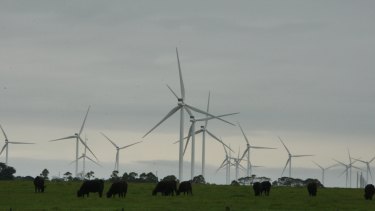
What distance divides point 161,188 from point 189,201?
9.40m

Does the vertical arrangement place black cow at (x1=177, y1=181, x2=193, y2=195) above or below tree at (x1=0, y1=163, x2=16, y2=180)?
below

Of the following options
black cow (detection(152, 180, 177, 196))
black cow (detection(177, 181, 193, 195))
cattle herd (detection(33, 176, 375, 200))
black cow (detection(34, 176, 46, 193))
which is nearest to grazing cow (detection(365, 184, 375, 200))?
cattle herd (detection(33, 176, 375, 200))

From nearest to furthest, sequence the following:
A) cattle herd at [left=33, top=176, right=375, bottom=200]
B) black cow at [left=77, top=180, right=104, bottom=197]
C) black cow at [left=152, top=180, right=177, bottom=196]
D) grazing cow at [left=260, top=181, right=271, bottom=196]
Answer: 1. cattle herd at [left=33, top=176, right=375, bottom=200]
2. black cow at [left=77, top=180, right=104, bottom=197]
3. black cow at [left=152, top=180, right=177, bottom=196]
4. grazing cow at [left=260, top=181, right=271, bottom=196]

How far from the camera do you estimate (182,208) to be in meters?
47.5

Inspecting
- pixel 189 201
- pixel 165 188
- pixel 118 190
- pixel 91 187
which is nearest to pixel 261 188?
pixel 165 188

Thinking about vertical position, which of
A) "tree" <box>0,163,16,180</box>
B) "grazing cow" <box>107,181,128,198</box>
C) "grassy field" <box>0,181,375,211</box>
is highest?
"tree" <box>0,163,16,180</box>

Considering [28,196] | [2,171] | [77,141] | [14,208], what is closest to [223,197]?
[28,196]

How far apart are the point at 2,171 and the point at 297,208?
95.5m

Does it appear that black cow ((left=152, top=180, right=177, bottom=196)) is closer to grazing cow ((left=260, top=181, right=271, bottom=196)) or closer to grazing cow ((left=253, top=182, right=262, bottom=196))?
grazing cow ((left=253, top=182, right=262, bottom=196))

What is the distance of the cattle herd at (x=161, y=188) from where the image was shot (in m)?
59.8

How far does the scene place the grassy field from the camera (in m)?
49.0

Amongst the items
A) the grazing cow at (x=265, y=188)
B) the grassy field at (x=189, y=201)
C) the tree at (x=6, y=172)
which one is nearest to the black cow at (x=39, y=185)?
the grassy field at (x=189, y=201)

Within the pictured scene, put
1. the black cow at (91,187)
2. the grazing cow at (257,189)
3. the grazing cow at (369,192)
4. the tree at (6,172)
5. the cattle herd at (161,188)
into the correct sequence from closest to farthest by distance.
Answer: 1. the cattle herd at (161,188)
2. the black cow at (91,187)
3. the grazing cow at (369,192)
4. the grazing cow at (257,189)
5. the tree at (6,172)

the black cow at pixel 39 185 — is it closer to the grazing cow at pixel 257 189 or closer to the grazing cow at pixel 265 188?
the grazing cow at pixel 257 189
